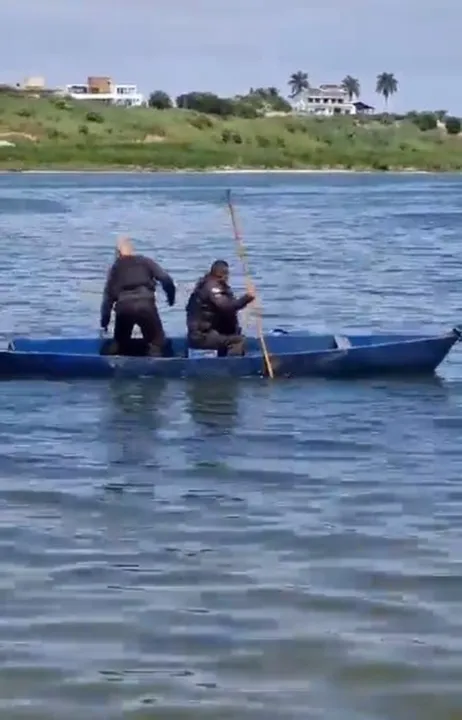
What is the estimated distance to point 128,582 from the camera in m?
12.0

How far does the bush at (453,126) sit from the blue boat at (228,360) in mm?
162708

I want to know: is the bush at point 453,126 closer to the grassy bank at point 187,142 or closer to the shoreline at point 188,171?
the grassy bank at point 187,142

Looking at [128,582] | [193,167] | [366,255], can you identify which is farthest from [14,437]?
[193,167]

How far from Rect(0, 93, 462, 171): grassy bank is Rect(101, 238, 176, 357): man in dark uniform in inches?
4186

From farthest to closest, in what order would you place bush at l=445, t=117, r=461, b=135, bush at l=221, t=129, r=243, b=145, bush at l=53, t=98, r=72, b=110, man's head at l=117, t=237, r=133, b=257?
bush at l=445, t=117, r=461, b=135
bush at l=53, t=98, r=72, b=110
bush at l=221, t=129, r=243, b=145
man's head at l=117, t=237, r=133, b=257

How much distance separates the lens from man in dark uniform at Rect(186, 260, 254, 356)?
20.4 m

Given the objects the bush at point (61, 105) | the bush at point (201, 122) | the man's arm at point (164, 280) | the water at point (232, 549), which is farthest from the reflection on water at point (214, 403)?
the bush at point (61, 105)

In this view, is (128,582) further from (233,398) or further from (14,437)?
(233,398)

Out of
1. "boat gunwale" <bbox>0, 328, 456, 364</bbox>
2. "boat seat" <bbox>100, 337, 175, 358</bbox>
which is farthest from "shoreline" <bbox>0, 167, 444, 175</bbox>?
"boat gunwale" <bbox>0, 328, 456, 364</bbox>

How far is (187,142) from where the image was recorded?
143250 millimetres

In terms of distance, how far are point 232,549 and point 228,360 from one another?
25.7 feet

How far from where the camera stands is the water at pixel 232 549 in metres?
10.0

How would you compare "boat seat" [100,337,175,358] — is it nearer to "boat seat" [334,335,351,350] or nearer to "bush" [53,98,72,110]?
"boat seat" [334,335,351,350]

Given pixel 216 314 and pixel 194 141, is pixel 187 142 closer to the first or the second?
pixel 194 141
